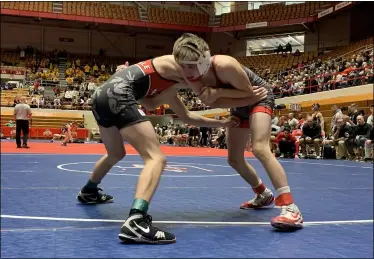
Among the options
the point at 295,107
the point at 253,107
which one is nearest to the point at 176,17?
the point at 295,107

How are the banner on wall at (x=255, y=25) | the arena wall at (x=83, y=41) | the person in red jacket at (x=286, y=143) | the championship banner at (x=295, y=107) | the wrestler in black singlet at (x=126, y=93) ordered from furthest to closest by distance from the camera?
the arena wall at (x=83, y=41)
the banner on wall at (x=255, y=25)
the championship banner at (x=295, y=107)
the person in red jacket at (x=286, y=143)
the wrestler in black singlet at (x=126, y=93)

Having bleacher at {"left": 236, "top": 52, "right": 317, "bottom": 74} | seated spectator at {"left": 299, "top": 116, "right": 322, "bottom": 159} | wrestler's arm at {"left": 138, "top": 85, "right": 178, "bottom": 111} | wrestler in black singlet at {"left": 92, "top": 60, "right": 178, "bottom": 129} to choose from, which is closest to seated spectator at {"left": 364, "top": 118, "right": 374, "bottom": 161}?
seated spectator at {"left": 299, "top": 116, "right": 322, "bottom": 159}

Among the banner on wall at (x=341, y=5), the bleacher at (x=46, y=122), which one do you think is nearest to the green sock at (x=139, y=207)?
the bleacher at (x=46, y=122)

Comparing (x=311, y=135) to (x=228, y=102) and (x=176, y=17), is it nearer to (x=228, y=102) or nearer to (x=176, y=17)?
(x=228, y=102)

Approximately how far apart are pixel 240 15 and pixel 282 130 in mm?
20066

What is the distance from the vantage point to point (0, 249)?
2029 millimetres

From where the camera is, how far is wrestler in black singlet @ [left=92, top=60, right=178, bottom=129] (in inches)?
102

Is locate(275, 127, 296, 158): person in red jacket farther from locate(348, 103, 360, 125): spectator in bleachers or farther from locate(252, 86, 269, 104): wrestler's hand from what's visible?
locate(252, 86, 269, 104): wrestler's hand

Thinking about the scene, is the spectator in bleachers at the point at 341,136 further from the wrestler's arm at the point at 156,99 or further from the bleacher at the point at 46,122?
the bleacher at the point at 46,122

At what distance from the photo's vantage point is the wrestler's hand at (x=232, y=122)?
3.19 metres

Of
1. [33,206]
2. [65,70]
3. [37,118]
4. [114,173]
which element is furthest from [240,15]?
[33,206]

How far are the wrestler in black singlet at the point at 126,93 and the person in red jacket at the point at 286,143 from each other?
28.6ft

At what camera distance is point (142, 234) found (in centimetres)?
227

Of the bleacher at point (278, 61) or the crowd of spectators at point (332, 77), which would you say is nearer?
the crowd of spectators at point (332, 77)
